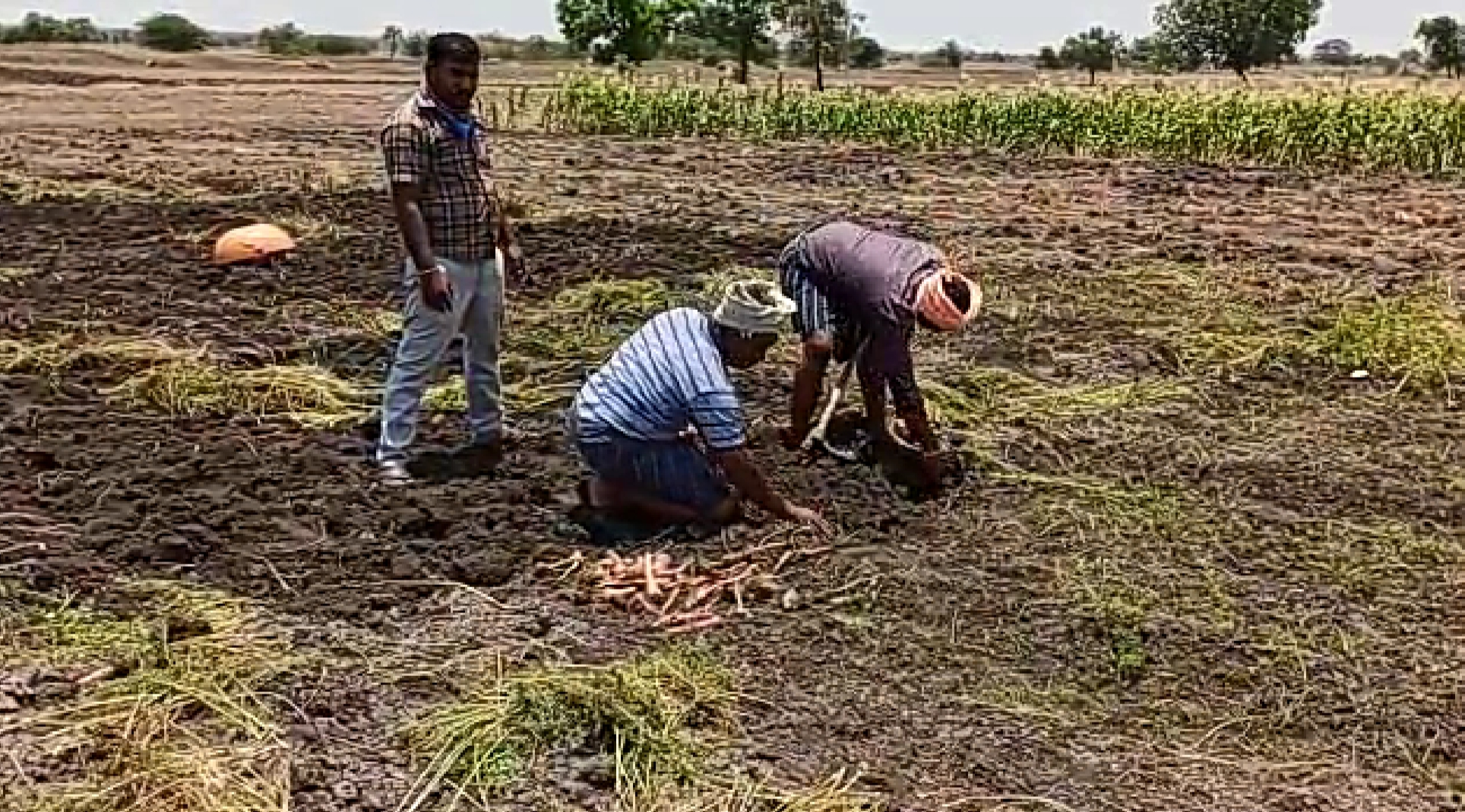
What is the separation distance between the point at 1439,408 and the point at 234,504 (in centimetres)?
486

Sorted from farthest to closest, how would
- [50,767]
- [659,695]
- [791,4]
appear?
[791,4] → [659,695] → [50,767]

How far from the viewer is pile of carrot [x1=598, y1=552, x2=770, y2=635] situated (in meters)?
4.77

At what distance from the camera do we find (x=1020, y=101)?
835 inches

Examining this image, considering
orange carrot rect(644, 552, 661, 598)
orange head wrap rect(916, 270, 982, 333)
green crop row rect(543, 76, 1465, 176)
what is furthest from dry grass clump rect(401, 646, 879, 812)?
green crop row rect(543, 76, 1465, 176)

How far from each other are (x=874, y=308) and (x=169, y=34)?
77.7 metres

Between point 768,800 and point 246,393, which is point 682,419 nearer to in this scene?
point 768,800

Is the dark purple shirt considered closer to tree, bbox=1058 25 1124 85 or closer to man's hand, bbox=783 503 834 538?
man's hand, bbox=783 503 834 538

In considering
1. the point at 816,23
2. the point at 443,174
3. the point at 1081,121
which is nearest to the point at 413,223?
the point at 443,174

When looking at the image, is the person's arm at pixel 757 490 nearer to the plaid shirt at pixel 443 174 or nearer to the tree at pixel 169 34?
the plaid shirt at pixel 443 174

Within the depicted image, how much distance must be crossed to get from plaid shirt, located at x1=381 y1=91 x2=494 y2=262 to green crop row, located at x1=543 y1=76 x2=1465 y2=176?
544 inches

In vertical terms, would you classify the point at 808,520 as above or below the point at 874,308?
below

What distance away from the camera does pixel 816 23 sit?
26250mm

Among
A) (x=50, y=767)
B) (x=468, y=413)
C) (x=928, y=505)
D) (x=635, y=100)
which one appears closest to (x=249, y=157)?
(x=635, y=100)

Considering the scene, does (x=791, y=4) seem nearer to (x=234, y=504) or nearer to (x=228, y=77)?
(x=228, y=77)
